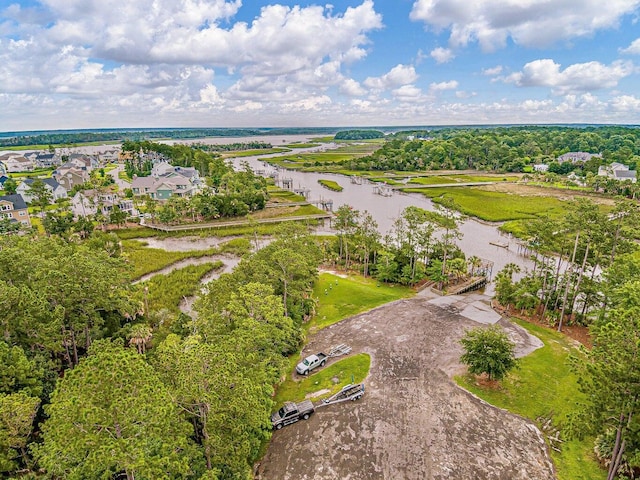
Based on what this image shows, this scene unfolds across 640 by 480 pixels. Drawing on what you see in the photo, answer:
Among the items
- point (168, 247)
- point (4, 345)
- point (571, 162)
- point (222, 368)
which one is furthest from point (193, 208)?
point (571, 162)

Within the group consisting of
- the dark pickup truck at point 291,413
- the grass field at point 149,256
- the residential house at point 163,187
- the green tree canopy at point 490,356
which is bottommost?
the grass field at point 149,256

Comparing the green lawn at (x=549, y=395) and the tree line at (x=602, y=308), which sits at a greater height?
the tree line at (x=602, y=308)

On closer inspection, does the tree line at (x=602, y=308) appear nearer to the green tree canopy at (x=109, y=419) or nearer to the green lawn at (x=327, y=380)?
the green lawn at (x=327, y=380)

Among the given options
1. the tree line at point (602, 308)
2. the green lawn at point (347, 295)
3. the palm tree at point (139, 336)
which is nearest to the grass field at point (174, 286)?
the palm tree at point (139, 336)

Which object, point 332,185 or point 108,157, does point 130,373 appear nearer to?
point 332,185

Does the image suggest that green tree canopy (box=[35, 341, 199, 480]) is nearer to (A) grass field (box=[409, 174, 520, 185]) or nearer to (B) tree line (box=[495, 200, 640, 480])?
(B) tree line (box=[495, 200, 640, 480])

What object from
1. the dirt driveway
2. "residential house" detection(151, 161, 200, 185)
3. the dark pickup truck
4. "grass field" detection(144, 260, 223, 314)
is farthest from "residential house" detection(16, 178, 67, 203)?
the dirt driveway

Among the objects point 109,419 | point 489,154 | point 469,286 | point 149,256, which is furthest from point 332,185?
point 109,419
